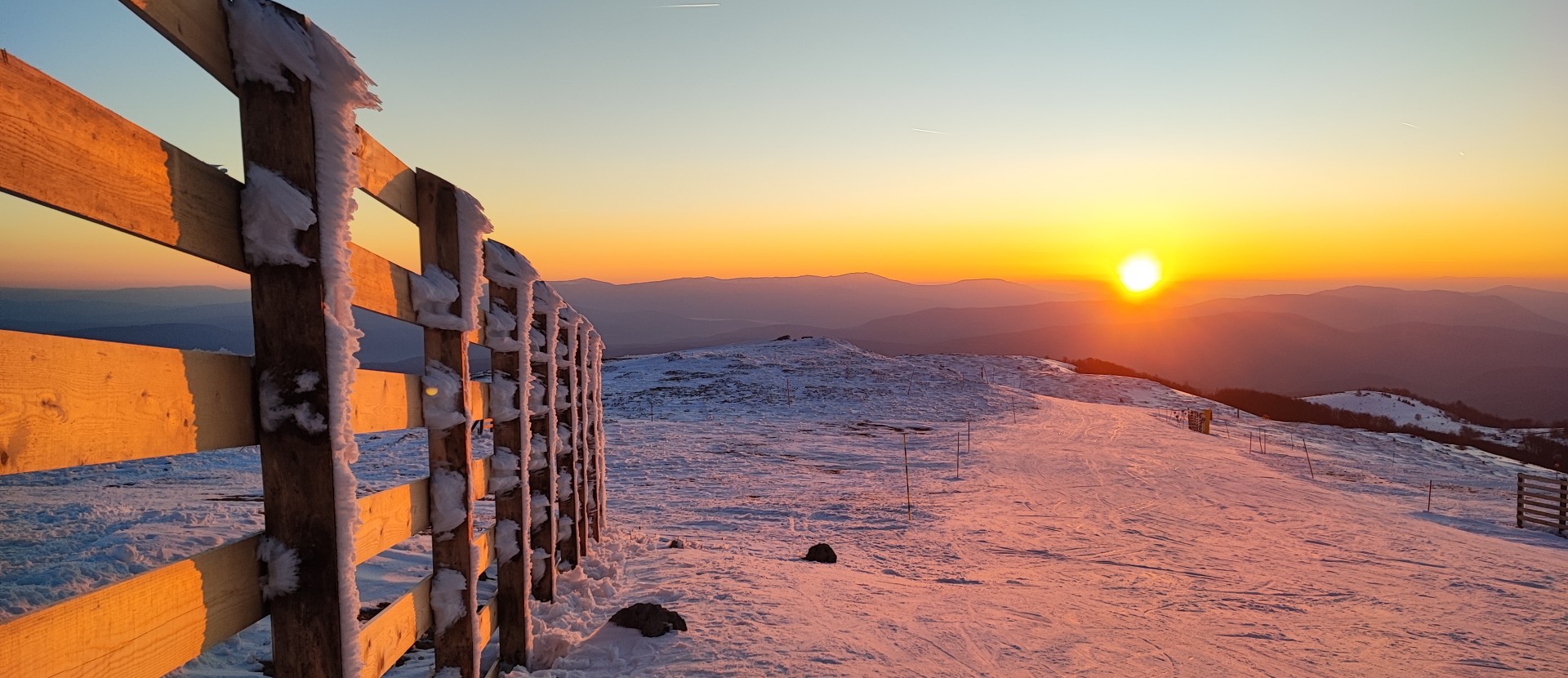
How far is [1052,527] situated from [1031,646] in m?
8.11

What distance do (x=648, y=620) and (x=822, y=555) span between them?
208 inches

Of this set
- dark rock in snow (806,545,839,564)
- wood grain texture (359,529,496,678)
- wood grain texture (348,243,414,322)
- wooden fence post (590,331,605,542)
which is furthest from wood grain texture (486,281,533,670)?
dark rock in snow (806,545,839,564)

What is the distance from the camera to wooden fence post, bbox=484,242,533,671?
497 centimetres

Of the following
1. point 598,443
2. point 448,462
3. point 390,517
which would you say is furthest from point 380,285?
point 598,443

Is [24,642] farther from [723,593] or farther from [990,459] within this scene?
[990,459]

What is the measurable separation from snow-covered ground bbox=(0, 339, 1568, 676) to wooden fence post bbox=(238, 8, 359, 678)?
10.9ft

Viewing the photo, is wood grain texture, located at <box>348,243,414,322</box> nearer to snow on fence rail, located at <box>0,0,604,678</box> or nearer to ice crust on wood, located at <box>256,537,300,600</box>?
snow on fence rail, located at <box>0,0,604,678</box>

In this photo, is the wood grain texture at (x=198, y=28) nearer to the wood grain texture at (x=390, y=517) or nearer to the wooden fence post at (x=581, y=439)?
the wood grain texture at (x=390, y=517)

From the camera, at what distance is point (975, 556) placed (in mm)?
12352

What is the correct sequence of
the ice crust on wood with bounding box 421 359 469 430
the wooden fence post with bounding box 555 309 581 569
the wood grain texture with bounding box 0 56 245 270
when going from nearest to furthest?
the wood grain texture with bounding box 0 56 245 270
the ice crust on wood with bounding box 421 359 469 430
the wooden fence post with bounding box 555 309 581 569

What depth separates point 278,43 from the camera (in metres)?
2.23

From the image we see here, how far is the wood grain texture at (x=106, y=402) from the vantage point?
1.49m

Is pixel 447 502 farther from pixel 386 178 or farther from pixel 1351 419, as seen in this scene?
pixel 1351 419

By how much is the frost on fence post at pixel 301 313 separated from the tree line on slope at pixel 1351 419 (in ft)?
133
